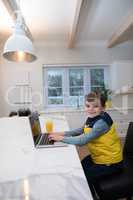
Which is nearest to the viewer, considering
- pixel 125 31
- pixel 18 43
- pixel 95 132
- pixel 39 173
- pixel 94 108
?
pixel 39 173

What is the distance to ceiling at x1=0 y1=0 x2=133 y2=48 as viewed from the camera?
2.95 metres

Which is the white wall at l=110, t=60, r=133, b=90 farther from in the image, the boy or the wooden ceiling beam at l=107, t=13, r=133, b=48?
the boy

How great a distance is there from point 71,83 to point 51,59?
764 millimetres

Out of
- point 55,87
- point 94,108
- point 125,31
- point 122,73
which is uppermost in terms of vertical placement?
point 125,31

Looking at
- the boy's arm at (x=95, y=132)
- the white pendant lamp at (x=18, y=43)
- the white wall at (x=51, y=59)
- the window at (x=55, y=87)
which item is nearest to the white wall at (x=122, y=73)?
the white wall at (x=51, y=59)

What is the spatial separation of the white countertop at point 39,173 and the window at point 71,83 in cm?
334

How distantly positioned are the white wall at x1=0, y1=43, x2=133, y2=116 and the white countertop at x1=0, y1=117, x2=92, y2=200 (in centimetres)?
323

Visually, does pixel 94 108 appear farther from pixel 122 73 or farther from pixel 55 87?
pixel 55 87

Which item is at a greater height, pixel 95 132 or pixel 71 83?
pixel 71 83

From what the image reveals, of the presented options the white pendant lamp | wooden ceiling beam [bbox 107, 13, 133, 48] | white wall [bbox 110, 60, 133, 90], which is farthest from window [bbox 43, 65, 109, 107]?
the white pendant lamp

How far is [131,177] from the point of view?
1599mm

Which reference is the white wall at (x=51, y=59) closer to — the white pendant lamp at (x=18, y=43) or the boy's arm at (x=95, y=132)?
the white pendant lamp at (x=18, y=43)

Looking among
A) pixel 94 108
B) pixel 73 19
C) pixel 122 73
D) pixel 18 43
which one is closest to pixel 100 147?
pixel 94 108

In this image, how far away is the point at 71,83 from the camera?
518cm
